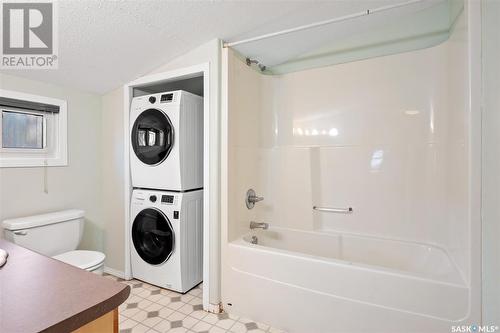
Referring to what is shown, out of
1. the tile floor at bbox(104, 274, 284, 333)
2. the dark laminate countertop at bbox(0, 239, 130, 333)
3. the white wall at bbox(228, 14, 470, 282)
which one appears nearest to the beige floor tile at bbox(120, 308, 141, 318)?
Result: the tile floor at bbox(104, 274, 284, 333)

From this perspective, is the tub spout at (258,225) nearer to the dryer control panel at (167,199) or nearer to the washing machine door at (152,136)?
the dryer control panel at (167,199)

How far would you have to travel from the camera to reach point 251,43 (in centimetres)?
207

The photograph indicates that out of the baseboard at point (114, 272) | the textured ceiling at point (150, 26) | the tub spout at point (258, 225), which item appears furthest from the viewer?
the baseboard at point (114, 272)

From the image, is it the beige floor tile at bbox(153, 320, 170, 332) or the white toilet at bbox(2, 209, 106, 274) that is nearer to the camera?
the beige floor tile at bbox(153, 320, 170, 332)

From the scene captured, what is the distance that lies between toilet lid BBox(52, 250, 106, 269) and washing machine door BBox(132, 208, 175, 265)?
1.20 ft

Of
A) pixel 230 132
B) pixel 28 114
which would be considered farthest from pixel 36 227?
pixel 230 132

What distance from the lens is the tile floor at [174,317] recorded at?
1.74m

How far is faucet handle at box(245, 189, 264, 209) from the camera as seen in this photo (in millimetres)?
2270

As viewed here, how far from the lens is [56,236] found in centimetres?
207

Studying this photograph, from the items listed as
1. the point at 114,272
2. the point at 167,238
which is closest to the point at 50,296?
the point at 167,238

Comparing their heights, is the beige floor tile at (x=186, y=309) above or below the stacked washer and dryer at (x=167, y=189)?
below

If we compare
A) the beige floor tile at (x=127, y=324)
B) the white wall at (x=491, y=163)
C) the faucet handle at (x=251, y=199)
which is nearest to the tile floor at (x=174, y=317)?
the beige floor tile at (x=127, y=324)

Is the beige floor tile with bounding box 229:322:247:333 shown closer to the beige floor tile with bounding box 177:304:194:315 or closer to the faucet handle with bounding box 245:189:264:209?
the beige floor tile with bounding box 177:304:194:315

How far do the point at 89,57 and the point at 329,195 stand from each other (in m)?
2.35
